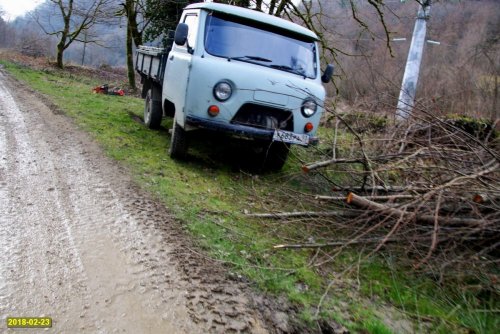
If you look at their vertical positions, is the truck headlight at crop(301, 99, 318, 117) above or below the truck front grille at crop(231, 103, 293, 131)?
above

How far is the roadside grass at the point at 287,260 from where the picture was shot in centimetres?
293

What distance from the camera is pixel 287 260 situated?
11.4 feet

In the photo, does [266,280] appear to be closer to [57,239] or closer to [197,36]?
[57,239]

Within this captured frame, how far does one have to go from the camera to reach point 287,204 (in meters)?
4.82

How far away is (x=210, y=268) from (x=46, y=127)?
462cm

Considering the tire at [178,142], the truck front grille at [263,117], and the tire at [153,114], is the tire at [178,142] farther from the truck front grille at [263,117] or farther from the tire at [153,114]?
the tire at [153,114]

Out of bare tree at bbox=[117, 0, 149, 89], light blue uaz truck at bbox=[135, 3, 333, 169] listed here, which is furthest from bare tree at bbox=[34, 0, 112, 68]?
light blue uaz truck at bbox=[135, 3, 333, 169]

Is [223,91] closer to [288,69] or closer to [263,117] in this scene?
[263,117]

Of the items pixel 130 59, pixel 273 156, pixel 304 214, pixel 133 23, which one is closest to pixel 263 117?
pixel 273 156

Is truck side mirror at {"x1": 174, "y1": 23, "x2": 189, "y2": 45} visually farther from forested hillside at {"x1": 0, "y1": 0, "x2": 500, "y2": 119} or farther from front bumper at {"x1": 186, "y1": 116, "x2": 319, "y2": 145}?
forested hillside at {"x1": 0, "y1": 0, "x2": 500, "y2": 119}

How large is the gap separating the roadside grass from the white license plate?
1.98 feet

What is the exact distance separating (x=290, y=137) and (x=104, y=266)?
9.61 feet

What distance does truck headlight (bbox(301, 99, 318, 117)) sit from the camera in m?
5.27

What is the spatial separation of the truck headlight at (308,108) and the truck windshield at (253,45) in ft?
1.67
